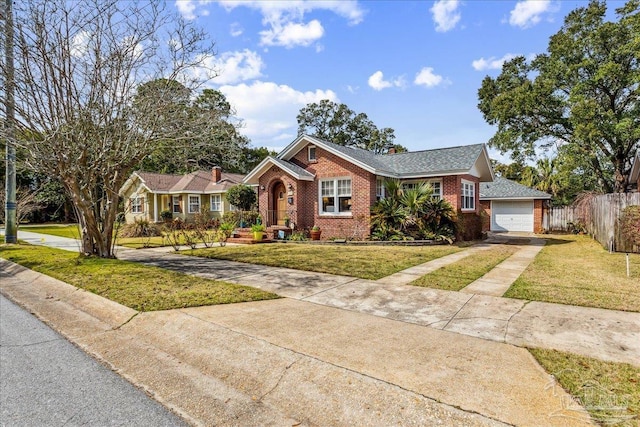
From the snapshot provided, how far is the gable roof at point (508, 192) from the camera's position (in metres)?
22.9

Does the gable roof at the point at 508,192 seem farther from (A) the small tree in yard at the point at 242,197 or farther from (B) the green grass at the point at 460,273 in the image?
(A) the small tree in yard at the point at 242,197

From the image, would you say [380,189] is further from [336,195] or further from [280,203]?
[280,203]

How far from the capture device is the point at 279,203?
18.4 meters

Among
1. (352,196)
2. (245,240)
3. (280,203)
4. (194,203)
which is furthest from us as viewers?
(194,203)

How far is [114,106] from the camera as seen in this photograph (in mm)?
9258

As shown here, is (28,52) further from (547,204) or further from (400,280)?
(547,204)

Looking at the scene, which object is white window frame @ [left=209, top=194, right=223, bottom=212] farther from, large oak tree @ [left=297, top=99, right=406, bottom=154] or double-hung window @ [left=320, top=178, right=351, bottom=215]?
large oak tree @ [left=297, top=99, right=406, bottom=154]

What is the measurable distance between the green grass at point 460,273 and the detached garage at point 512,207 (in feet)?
47.4

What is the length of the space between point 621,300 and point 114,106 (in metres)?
12.1

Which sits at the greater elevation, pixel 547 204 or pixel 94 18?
pixel 94 18

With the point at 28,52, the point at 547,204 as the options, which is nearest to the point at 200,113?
the point at 28,52

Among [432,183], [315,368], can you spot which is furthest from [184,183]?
[315,368]

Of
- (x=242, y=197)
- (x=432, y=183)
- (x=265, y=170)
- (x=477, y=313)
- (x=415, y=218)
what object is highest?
(x=265, y=170)

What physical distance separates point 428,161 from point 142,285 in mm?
→ 14928
